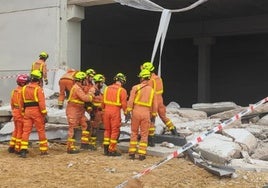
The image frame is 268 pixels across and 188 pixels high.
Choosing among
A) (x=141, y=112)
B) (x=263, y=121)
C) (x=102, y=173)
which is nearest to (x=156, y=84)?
(x=141, y=112)

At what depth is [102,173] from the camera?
7543 millimetres

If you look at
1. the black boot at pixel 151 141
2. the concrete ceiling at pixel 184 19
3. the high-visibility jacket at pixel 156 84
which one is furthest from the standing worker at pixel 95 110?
the concrete ceiling at pixel 184 19

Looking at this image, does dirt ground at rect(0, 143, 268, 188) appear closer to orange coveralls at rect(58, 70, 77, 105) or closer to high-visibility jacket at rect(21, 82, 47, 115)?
high-visibility jacket at rect(21, 82, 47, 115)

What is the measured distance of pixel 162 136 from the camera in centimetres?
974

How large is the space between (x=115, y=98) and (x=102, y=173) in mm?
1667

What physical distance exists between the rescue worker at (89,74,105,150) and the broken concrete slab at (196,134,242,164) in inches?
86.9

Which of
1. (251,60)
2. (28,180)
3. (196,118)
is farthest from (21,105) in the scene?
(251,60)

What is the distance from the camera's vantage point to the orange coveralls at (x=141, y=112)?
27.6 ft

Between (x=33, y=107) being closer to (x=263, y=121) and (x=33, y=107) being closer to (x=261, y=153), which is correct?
(x=261, y=153)

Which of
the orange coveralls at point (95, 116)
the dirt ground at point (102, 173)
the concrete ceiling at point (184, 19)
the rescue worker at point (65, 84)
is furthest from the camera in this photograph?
the concrete ceiling at point (184, 19)

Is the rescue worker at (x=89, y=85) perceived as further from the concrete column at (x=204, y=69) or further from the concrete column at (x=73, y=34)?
the concrete column at (x=204, y=69)

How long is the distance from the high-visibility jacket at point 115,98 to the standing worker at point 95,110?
625mm

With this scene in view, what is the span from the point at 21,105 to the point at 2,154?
116 centimetres

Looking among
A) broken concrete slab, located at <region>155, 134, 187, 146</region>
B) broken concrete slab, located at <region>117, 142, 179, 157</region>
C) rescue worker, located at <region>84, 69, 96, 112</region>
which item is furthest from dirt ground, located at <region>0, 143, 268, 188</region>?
rescue worker, located at <region>84, 69, 96, 112</region>
